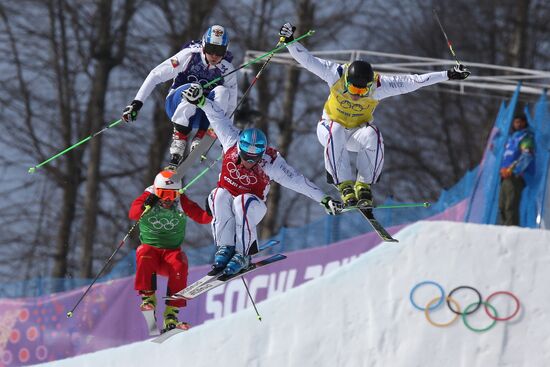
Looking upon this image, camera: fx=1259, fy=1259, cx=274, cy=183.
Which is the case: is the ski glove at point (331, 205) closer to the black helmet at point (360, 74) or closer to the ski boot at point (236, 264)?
the ski boot at point (236, 264)

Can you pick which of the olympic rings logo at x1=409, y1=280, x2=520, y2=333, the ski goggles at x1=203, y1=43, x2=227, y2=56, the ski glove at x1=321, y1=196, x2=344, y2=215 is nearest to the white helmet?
the ski goggles at x1=203, y1=43, x2=227, y2=56

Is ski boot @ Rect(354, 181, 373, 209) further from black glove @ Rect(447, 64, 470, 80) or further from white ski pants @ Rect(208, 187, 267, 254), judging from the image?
black glove @ Rect(447, 64, 470, 80)

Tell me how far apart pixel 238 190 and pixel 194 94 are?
37.9 inches

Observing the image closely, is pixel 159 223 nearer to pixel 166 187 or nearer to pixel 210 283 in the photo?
pixel 166 187

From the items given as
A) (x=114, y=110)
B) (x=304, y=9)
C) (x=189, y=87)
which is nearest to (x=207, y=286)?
(x=189, y=87)

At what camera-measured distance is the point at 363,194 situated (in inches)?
469

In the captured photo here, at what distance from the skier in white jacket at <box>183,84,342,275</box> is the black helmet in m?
0.99

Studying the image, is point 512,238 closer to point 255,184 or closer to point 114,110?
point 255,184

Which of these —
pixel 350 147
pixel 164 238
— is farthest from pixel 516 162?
pixel 164 238

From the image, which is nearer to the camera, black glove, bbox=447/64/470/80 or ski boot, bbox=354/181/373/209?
black glove, bbox=447/64/470/80

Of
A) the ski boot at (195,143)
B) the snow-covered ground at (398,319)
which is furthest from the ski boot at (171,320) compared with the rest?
the snow-covered ground at (398,319)

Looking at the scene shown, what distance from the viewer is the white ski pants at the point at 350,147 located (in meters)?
12.0

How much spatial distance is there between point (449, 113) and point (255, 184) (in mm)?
20437

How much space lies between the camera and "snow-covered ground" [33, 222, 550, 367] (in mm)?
14781
